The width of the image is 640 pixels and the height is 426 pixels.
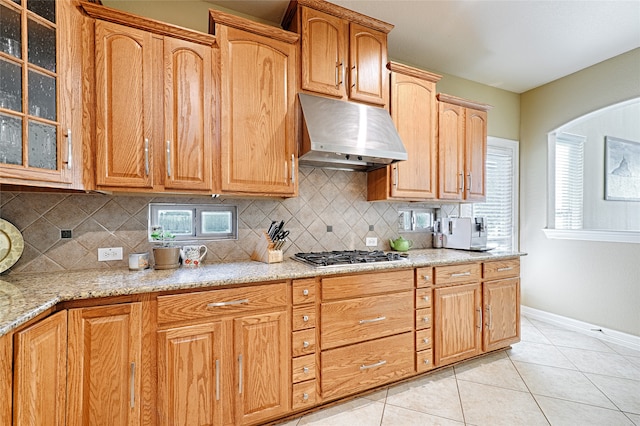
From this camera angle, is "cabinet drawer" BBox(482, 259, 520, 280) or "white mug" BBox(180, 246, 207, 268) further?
"cabinet drawer" BBox(482, 259, 520, 280)

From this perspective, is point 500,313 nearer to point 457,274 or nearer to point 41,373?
point 457,274

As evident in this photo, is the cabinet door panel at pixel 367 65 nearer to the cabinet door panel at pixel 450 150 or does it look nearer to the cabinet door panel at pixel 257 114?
the cabinet door panel at pixel 257 114

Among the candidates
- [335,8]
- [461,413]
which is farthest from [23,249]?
[461,413]

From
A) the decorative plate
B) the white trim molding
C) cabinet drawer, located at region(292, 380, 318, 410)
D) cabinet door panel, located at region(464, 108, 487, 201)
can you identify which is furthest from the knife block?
the white trim molding

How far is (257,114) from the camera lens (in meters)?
1.97

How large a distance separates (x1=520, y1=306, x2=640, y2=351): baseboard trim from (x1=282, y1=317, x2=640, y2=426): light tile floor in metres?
0.16

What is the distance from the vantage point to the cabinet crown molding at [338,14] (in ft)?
7.00

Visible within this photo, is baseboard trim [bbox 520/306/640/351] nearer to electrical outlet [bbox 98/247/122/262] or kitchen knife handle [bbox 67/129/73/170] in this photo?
electrical outlet [bbox 98/247/122/262]

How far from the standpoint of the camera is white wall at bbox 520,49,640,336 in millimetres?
2861

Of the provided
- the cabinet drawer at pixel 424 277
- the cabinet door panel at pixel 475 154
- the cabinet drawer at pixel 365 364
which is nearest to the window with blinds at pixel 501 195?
the cabinet door panel at pixel 475 154

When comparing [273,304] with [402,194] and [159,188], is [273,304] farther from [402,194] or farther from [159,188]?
[402,194]

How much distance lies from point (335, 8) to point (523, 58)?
2.13 meters

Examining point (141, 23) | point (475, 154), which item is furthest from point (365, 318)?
point (141, 23)

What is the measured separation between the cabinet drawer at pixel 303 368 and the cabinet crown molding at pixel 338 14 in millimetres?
2417
